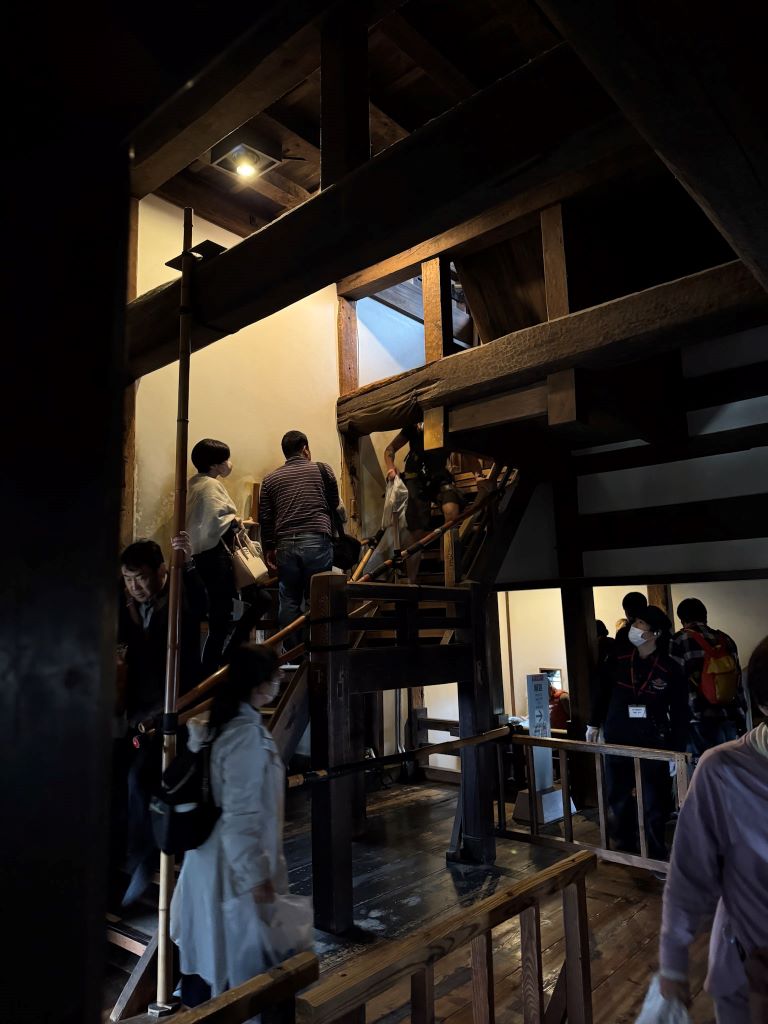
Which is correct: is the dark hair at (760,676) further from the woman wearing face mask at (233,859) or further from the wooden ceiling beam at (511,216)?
the wooden ceiling beam at (511,216)

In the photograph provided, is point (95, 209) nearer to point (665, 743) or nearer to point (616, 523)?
point (665, 743)

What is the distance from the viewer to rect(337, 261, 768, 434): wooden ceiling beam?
4211 mm

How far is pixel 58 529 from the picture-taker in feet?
1.90

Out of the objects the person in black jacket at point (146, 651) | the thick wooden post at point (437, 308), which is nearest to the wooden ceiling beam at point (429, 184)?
the person in black jacket at point (146, 651)

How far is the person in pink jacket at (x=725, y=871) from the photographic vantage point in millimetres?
1781

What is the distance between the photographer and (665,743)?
5.37 m

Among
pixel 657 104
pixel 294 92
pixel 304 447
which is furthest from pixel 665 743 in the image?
pixel 294 92

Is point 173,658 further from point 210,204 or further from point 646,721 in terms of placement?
point 210,204

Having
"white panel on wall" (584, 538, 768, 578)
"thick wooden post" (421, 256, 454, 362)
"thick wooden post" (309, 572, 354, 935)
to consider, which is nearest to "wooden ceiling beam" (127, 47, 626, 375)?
"thick wooden post" (309, 572, 354, 935)

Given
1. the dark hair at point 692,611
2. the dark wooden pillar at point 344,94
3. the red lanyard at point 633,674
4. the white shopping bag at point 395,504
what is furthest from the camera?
the white shopping bag at point 395,504

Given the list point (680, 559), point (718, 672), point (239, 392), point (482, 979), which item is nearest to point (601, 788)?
point (718, 672)

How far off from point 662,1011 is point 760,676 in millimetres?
911

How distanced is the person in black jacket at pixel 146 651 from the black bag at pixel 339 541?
1.57 meters

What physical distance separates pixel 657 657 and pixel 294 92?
18.5ft
